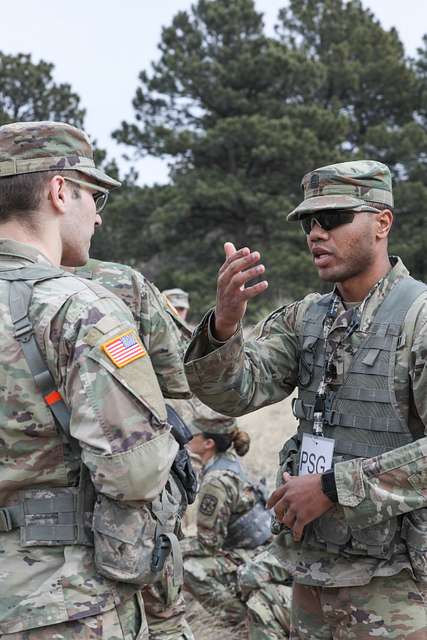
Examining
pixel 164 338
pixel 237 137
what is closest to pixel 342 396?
pixel 164 338

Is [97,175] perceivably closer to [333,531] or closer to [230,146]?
[333,531]

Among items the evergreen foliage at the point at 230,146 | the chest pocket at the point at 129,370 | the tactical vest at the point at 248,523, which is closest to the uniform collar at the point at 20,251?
the chest pocket at the point at 129,370

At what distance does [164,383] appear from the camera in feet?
11.8

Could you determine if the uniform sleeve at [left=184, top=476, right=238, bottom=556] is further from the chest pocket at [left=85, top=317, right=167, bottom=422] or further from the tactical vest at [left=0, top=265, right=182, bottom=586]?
the chest pocket at [left=85, top=317, right=167, bottom=422]

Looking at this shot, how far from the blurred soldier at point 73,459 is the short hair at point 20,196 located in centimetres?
21

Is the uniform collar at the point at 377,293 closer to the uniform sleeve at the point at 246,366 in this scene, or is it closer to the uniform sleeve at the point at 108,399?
the uniform sleeve at the point at 246,366

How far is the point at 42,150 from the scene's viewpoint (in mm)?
2336

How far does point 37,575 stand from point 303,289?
1604 centimetres

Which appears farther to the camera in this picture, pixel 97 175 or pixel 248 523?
pixel 248 523

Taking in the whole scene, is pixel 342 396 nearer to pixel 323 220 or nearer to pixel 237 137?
pixel 323 220

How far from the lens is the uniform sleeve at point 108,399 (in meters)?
2.00

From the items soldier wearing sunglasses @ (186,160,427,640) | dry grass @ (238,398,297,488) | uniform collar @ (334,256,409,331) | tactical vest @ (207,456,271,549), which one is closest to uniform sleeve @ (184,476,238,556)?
tactical vest @ (207,456,271,549)

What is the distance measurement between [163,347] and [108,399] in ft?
5.15

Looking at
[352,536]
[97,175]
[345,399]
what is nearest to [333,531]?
[352,536]
